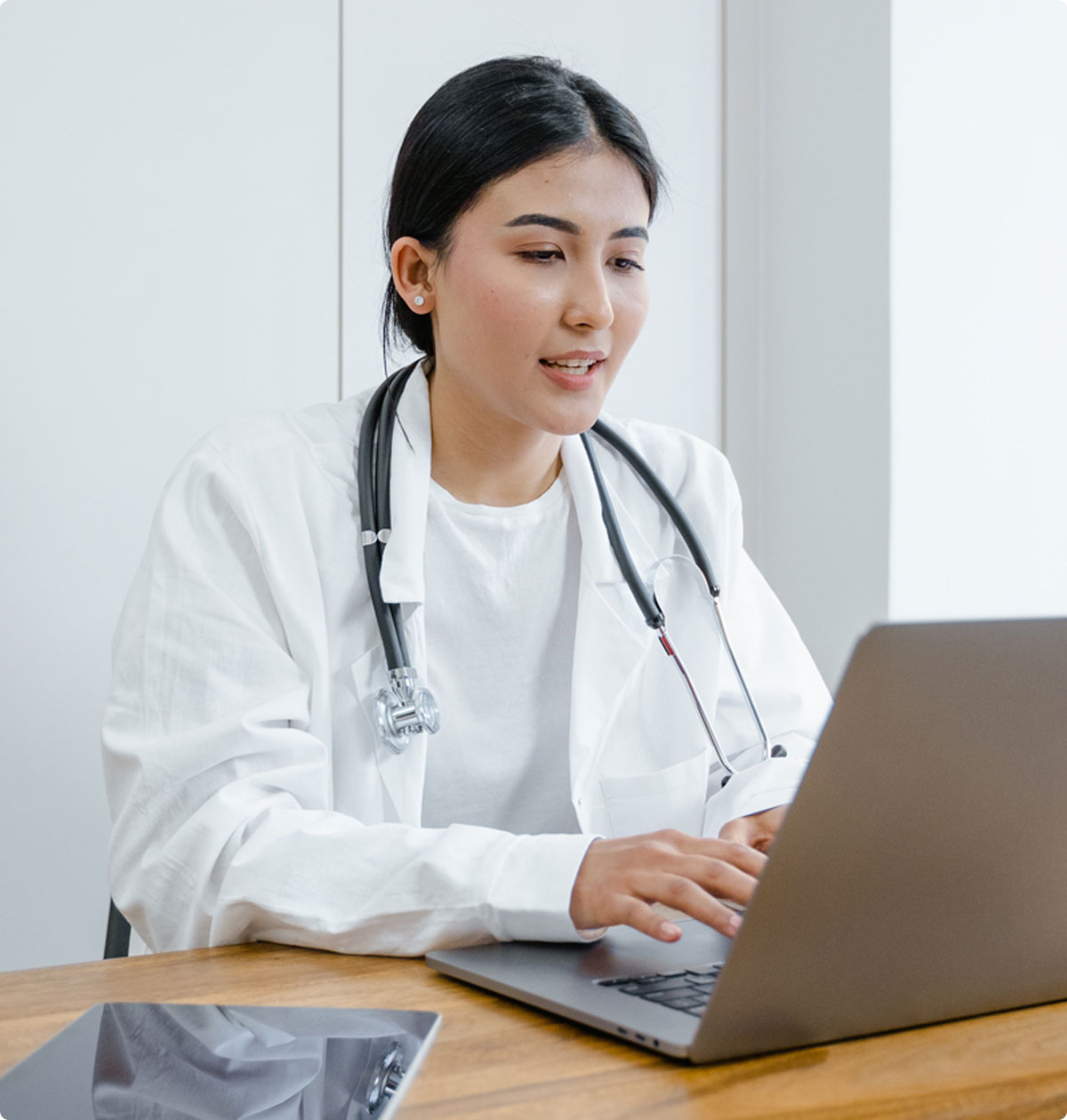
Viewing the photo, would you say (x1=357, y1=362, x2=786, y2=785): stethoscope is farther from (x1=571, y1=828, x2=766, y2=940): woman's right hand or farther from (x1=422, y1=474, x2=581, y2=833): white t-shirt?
(x1=571, y1=828, x2=766, y2=940): woman's right hand

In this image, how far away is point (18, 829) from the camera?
1.72 metres

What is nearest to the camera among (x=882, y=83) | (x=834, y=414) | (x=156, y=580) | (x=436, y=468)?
(x=156, y=580)

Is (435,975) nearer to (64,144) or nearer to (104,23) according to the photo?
(64,144)

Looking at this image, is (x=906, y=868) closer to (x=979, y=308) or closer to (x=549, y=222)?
(x=549, y=222)

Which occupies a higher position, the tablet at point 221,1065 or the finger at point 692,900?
the finger at point 692,900

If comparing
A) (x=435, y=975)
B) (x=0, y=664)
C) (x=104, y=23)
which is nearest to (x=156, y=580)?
(x=435, y=975)

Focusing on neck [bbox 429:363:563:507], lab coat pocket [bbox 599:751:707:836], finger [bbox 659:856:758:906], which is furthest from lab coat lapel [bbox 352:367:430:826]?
finger [bbox 659:856:758:906]

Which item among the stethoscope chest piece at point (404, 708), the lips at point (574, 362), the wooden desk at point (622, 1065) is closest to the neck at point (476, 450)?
the lips at point (574, 362)

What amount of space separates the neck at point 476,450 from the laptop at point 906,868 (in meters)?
0.80

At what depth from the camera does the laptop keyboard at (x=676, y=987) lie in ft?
2.31

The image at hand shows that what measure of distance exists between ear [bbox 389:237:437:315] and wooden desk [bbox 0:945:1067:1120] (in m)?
0.87

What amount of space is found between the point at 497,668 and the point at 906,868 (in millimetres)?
804

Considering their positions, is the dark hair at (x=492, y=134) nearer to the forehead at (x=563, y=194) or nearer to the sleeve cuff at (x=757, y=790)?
the forehead at (x=563, y=194)

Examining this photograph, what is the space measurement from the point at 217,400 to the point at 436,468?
0.55 metres
